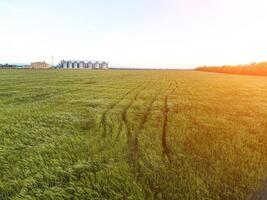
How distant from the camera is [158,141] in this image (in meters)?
7.68

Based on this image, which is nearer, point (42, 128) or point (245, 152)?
point (245, 152)

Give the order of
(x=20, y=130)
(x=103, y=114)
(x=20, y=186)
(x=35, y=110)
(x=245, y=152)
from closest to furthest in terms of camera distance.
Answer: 1. (x=20, y=186)
2. (x=245, y=152)
3. (x=20, y=130)
4. (x=103, y=114)
5. (x=35, y=110)

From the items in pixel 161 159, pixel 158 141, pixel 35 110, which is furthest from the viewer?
pixel 35 110

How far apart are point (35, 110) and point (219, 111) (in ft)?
31.1

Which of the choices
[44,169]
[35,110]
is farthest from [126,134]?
[35,110]

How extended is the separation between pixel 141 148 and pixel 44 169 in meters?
2.62

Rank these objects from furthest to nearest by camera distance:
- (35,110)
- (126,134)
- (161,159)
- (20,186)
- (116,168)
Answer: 1. (35,110)
2. (126,134)
3. (161,159)
4. (116,168)
5. (20,186)

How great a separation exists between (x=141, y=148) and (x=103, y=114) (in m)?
4.89

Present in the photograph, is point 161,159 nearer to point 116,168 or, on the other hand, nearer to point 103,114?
point 116,168

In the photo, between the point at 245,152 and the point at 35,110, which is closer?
the point at 245,152

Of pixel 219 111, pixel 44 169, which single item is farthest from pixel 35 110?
pixel 219 111

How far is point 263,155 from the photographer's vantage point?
6.65m

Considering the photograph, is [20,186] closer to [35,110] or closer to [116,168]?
[116,168]

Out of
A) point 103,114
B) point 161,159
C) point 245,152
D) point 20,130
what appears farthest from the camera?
point 103,114
